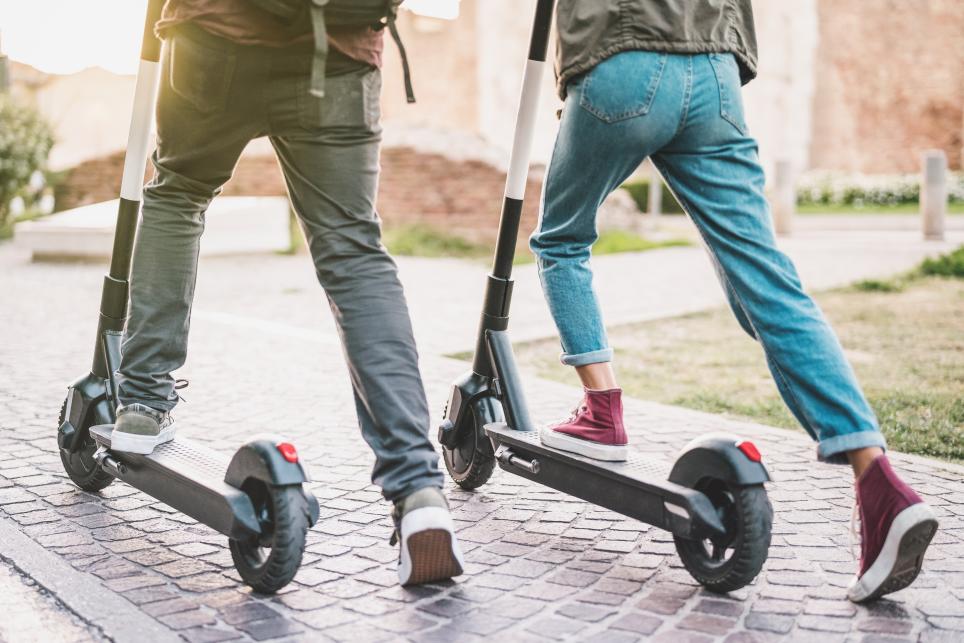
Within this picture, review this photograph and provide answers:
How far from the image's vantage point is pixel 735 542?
94.1 inches

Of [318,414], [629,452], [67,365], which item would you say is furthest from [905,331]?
[67,365]

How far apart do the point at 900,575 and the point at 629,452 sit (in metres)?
0.75

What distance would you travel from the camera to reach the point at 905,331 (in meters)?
6.47

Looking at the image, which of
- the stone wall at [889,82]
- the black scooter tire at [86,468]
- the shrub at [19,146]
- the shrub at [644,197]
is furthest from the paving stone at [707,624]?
the stone wall at [889,82]

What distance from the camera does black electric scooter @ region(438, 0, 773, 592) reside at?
234cm

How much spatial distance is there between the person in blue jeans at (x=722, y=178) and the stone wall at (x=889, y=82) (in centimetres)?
2818

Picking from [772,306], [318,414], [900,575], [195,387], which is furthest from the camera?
[195,387]

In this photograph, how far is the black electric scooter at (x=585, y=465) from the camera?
234 cm

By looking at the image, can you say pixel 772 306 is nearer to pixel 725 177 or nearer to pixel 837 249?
pixel 725 177

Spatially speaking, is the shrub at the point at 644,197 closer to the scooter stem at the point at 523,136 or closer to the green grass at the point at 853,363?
the green grass at the point at 853,363

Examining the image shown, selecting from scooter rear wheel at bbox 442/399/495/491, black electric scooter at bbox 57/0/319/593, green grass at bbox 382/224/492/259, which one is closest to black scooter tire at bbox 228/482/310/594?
black electric scooter at bbox 57/0/319/593

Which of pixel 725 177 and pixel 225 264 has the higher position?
pixel 725 177

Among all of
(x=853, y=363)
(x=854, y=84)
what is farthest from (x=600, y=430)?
(x=854, y=84)

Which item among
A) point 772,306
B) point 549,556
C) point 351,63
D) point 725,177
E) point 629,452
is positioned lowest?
point 549,556
